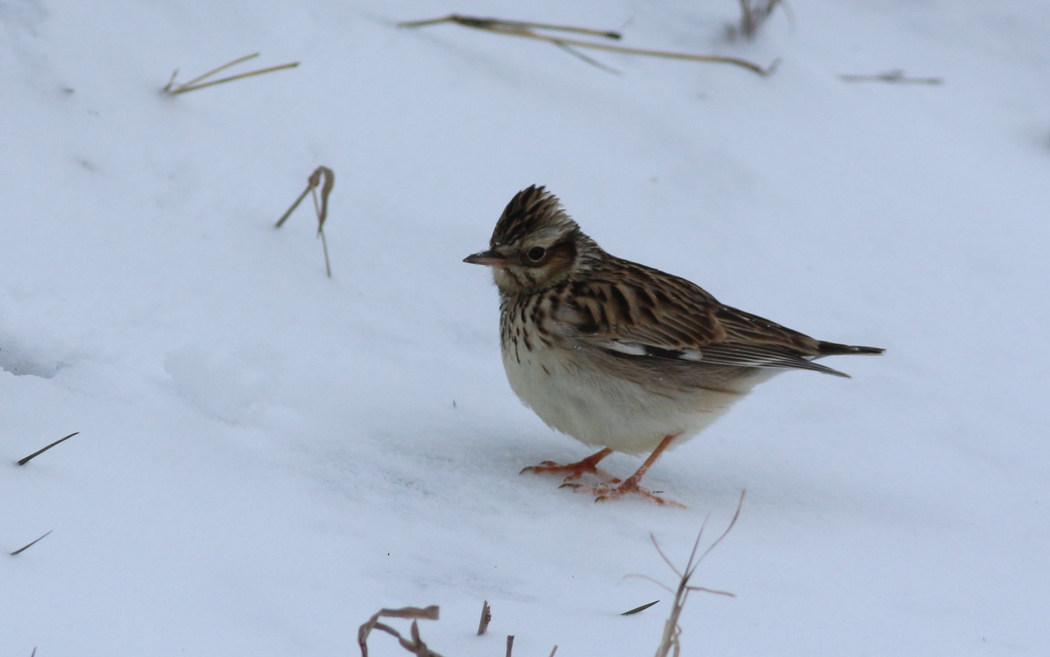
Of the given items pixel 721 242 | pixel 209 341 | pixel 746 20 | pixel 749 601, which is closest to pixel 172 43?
pixel 209 341

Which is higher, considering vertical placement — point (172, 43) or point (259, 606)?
point (172, 43)

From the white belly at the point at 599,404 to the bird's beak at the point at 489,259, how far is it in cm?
50

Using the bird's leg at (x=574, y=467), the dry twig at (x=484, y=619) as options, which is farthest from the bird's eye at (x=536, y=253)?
the dry twig at (x=484, y=619)

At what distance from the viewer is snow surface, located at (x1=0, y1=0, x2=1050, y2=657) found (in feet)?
9.33

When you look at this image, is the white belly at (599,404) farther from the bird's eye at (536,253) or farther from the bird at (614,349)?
the bird's eye at (536,253)

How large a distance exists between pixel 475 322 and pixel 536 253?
803 mm

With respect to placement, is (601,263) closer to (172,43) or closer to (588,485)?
(588,485)

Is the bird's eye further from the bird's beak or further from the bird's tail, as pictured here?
the bird's tail

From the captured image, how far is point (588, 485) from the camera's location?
13.7 ft

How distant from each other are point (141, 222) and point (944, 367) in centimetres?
401

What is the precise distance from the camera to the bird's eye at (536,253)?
447 centimetres

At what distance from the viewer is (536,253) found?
4.48 m

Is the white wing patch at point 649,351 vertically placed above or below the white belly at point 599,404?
above

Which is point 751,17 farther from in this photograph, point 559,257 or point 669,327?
point 669,327
